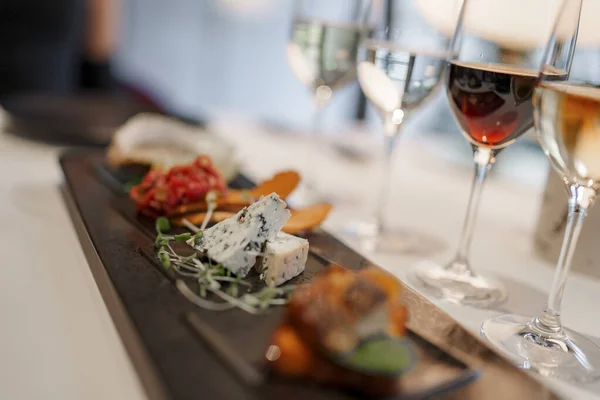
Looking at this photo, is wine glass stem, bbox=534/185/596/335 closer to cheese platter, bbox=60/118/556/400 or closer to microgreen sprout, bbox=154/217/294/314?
cheese platter, bbox=60/118/556/400

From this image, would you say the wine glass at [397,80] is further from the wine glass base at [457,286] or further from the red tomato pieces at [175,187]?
the red tomato pieces at [175,187]

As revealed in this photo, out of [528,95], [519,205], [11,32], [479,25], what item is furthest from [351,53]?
[11,32]

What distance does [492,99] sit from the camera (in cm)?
79

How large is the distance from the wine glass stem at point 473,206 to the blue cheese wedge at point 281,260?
0.30 meters

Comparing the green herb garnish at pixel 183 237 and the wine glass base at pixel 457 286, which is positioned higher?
the green herb garnish at pixel 183 237

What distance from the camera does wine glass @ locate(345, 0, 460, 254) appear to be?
954 mm

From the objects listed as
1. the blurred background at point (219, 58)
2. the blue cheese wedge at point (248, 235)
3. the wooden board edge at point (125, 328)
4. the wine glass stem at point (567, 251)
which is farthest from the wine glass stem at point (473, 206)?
the blurred background at point (219, 58)

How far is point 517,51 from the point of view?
0.92 meters

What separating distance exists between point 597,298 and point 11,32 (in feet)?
9.28

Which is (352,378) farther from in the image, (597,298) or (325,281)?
(597,298)

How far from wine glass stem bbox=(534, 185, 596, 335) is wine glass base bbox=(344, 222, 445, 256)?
32 centimetres

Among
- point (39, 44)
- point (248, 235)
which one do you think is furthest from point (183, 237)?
point (39, 44)

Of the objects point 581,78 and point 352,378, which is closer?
point 352,378

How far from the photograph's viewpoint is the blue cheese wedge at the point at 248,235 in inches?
26.1
